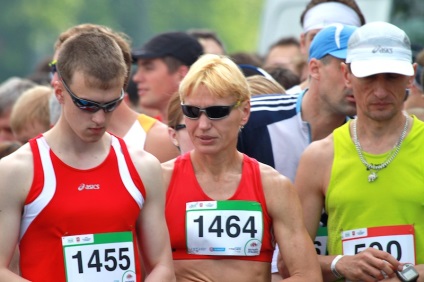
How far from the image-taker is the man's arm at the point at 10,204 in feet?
18.7

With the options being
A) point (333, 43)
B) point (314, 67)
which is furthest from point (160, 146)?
point (333, 43)

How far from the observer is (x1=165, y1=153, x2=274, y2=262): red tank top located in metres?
6.31

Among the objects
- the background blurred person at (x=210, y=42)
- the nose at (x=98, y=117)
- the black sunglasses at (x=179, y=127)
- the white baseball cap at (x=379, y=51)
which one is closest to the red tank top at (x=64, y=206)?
the nose at (x=98, y=117)

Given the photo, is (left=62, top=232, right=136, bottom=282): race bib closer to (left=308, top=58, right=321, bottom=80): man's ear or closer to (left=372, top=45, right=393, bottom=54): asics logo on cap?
(left=372, top=45, right=393, bottom=54): asics logo on cap

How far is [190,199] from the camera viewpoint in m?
6.38

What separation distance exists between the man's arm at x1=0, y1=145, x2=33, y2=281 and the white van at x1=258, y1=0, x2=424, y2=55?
10161 mm

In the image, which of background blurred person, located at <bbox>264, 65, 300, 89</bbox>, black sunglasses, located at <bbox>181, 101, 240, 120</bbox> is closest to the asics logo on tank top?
black sunglasses, located at <bbox>181, 101, 240, 120</bbox>

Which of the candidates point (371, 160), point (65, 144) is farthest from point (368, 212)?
point (65, 144)

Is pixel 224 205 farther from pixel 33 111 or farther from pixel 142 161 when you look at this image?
pixel 33 111

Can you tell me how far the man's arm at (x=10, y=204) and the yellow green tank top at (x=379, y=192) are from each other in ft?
5.59

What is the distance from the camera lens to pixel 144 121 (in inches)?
311

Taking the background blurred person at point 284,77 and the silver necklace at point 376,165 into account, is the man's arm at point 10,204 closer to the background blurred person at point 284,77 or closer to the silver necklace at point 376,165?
the silver necklace at point 376,165

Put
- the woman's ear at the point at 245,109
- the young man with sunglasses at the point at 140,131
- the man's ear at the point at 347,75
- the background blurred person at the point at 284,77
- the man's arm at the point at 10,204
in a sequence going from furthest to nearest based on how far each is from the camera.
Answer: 1. the background blurred person at the point at 284,77
2. the young man with sunglasses at the point at 140,131
3. the man's ear at the point at 347,75
4. the woman's ear at the point at 245,109
5. the man's arm at the point at 10,204

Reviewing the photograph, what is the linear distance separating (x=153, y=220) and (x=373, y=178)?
1.22m
